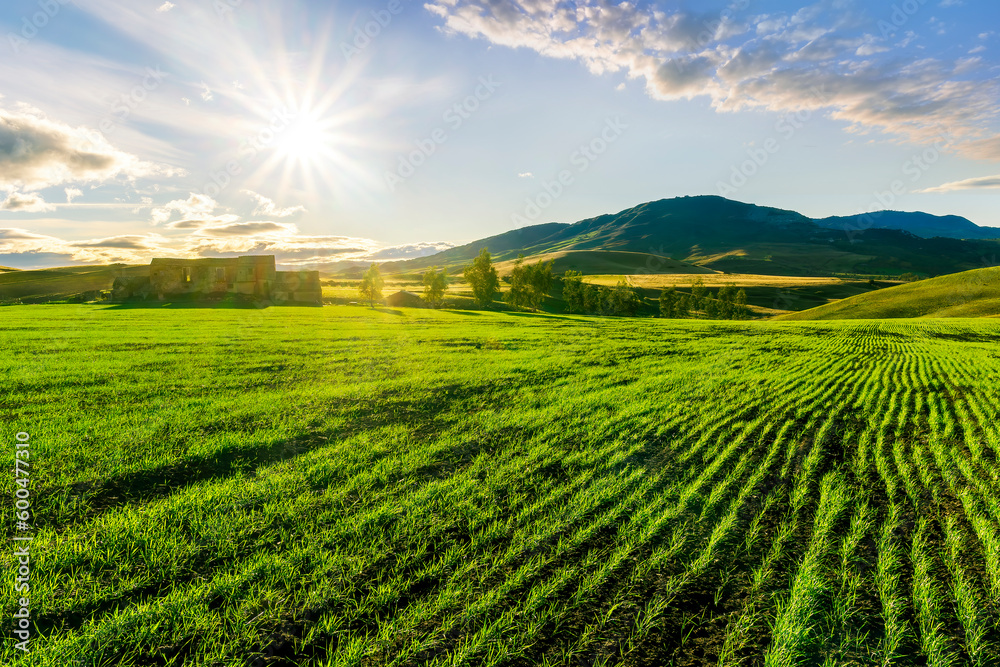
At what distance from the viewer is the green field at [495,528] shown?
4141 millimetres

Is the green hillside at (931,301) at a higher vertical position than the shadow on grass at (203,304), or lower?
lower

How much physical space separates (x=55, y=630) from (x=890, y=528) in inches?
426

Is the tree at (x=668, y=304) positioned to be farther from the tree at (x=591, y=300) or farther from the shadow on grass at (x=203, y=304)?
the shadow on grass at (x=203, y=304)

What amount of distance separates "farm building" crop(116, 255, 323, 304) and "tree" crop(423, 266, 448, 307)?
2038 cm

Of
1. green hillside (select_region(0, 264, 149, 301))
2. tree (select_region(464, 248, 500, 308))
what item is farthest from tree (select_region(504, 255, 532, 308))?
green hillside (select_region(0, 264, 149, 301))

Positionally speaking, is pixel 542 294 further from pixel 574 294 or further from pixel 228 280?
pixel 228 280

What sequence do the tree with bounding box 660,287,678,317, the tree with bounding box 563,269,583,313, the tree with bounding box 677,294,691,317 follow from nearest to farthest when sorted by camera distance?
the tree with bounding box 563,269,583,313, the tree with bounding box 677,294,691,317, the tree with bounding box 660,287,678,317

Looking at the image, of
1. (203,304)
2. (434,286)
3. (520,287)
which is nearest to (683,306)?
(520,287)

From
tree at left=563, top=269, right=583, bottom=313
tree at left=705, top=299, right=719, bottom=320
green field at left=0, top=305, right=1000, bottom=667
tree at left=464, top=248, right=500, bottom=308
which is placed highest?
tree at left=464, top=248, right=500, bottom=308

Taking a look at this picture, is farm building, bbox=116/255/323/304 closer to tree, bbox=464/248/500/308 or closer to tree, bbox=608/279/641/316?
tree, bbox=464/248/500/308

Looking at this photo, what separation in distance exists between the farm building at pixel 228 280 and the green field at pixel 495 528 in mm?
65331

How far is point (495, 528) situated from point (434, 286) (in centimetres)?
7732

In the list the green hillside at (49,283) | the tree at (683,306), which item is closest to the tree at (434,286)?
the tree at (683,306)

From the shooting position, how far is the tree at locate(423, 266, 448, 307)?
81.2 m
